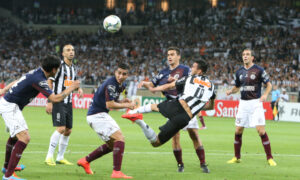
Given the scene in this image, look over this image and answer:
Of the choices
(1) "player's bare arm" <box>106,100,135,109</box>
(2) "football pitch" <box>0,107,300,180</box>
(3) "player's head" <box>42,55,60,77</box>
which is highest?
(3) "player's head" <box>42,55,60,77</box>

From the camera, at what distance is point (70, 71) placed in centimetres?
1212

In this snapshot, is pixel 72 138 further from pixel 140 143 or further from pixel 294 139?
pixel 294 139

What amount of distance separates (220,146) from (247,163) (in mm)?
3955

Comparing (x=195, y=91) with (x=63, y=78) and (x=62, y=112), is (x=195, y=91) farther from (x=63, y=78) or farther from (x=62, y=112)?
(x=63, y=78)

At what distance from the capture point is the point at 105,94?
9.71 metres

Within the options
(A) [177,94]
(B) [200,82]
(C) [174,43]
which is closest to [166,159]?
(A) [177,94]

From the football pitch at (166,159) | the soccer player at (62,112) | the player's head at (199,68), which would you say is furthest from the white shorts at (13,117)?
the player's head at (199,68)

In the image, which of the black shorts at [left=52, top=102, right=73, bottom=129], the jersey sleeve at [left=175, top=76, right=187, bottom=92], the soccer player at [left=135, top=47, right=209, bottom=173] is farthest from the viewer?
the black shorts at [left=52, top=102, right=73, bottom=129]

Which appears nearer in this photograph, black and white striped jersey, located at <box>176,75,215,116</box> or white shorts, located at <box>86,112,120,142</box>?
white shorts, located at <box>86,112,120,142</box>

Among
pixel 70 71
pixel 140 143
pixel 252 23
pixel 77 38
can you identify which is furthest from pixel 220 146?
pixel 77 38

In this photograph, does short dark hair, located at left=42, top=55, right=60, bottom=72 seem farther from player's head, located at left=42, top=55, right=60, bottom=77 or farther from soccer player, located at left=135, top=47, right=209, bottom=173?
soccer player, located at left=135, top=47, right=209, bottom=173

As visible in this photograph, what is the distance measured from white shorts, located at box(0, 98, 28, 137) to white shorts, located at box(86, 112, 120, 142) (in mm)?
1392

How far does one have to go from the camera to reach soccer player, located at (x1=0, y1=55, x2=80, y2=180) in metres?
8.81

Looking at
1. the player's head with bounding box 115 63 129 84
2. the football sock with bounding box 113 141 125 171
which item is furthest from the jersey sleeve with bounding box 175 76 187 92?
the football sock with bounding box 113 141 125 171
